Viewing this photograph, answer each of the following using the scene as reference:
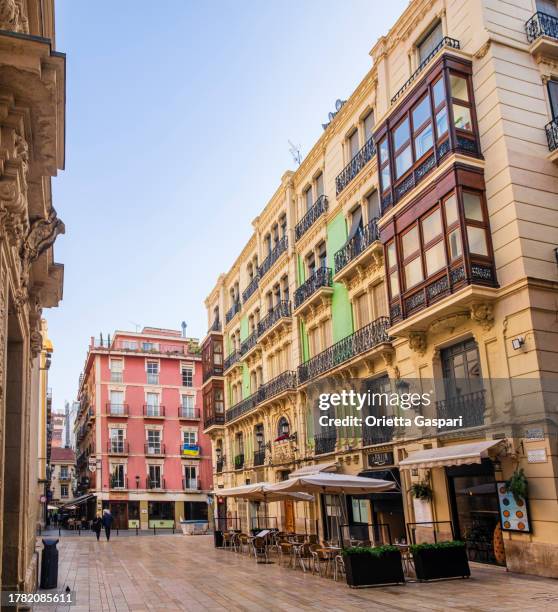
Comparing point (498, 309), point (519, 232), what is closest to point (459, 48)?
point (519, 232)

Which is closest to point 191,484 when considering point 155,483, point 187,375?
point 155,483

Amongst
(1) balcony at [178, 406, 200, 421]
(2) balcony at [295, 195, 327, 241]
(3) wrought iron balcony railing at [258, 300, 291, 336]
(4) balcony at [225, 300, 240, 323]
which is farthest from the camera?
(1) balcony at [178, 406, 200, 421]

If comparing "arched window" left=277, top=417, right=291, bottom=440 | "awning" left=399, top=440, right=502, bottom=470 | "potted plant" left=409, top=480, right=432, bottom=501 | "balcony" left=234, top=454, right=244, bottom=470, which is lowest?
"potted plant" left=409, top=480, right=432, bottom=501

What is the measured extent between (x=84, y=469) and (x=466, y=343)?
55.9m

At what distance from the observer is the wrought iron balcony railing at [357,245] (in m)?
22.5

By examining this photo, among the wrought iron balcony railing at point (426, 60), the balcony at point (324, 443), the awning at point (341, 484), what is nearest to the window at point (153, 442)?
the balcony at point (324, 443)

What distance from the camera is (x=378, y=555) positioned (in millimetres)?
14102

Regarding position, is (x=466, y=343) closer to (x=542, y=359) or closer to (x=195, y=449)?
(x=542, y=359)

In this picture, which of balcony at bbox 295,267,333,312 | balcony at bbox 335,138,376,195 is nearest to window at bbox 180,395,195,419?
balcony at bbox 295,267,333,312

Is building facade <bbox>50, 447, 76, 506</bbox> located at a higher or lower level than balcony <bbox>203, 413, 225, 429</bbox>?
lower

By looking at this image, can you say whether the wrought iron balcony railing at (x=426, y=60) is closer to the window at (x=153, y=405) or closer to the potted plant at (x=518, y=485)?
the potted plant at (x=518, y=485)

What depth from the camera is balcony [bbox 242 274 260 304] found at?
117 ft

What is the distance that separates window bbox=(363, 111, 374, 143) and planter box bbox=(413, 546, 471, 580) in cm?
1435

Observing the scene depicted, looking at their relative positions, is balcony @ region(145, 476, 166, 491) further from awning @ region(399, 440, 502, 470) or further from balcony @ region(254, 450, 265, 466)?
awning @ region(399, 440, 502, 470)
